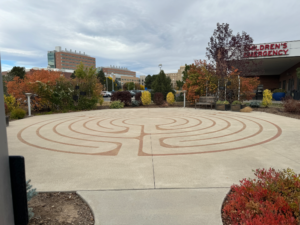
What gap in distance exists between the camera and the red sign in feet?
57.7

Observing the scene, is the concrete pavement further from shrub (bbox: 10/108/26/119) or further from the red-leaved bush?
shrub (bbox: 10/108/26/119)

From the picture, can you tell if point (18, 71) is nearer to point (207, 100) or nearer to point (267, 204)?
point (207, 100)

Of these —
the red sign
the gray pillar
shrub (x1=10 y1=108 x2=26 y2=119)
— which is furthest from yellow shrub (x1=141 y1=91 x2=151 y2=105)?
the gray pillar

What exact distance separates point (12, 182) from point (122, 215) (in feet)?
4.04

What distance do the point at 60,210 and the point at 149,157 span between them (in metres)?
Answer: 2.30

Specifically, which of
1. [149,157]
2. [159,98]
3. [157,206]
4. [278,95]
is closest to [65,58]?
[159,98]

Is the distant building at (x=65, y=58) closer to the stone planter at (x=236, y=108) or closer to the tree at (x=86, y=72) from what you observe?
the tree at (x=86, y=72)

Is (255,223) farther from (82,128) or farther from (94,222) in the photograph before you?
(82,128)

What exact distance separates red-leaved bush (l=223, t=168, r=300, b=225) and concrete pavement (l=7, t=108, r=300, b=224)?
1.04ft

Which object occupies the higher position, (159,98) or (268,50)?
(268,50)

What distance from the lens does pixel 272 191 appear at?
2275 mm

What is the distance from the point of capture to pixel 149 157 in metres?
4.50

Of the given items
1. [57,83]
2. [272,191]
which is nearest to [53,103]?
[57,83]

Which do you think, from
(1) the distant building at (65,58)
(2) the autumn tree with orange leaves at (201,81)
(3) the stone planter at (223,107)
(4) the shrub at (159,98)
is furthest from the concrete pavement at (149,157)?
(1) the distant building at (65,58)
